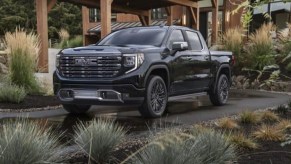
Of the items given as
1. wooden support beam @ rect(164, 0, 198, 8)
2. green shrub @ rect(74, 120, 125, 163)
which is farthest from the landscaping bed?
wooden support beam @ rect(164, 0, 198, 8)

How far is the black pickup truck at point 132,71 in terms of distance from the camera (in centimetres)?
826

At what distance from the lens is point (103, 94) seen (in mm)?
8242

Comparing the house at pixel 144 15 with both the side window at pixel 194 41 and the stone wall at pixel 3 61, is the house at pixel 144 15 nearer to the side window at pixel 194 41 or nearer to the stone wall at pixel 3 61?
the side window at pixel 194 41

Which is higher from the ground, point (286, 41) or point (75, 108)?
point (286, 41)

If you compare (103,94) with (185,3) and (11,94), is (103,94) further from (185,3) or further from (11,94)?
(185,3)

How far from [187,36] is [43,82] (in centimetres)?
423

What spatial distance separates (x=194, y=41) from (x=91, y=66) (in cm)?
317

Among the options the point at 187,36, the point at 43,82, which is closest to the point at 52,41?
the point at 43,82

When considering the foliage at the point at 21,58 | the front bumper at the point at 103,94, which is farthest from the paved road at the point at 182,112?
the foliage at the point at 21,58

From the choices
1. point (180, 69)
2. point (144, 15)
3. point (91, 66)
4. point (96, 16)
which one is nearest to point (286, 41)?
point (91, 66)

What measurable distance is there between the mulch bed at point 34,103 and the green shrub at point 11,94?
13cm

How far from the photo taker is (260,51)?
16812 millimetres

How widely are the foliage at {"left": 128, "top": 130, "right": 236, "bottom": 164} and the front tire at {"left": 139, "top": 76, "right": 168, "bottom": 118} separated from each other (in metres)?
4.03

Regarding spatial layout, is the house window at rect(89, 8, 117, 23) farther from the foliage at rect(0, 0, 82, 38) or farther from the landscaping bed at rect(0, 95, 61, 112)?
the landscaping bed at rect(0, 95, 61, 112)
